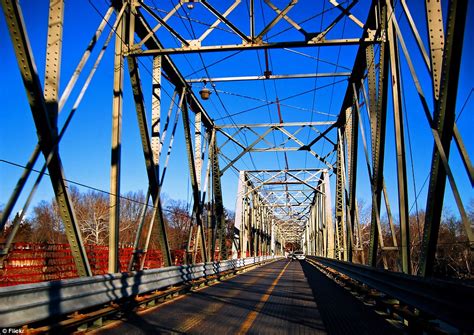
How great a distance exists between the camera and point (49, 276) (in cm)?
1112

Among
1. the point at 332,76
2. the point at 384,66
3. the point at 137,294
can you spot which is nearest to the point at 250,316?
the point at 137,294

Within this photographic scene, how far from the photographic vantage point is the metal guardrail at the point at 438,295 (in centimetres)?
378

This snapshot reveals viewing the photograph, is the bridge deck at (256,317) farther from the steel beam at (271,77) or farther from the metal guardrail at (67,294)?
the steel beam at (271,77)

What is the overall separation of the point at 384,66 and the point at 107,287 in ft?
22.4

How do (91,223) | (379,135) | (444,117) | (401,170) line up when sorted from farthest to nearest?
(91,223), (379,135), (401,170), (444,117)

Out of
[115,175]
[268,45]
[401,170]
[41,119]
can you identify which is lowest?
[401,170]

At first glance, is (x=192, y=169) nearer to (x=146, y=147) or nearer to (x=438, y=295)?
(x=146, y=147)

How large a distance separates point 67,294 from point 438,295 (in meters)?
4.55

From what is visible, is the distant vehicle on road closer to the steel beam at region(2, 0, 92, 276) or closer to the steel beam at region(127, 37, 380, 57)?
the steel beam at region(127, 37, 380, 57)

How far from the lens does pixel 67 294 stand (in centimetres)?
546

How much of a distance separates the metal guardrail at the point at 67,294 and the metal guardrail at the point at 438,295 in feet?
14.5

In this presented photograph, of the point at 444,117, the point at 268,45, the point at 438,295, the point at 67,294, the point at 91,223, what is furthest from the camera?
the point at 91,223

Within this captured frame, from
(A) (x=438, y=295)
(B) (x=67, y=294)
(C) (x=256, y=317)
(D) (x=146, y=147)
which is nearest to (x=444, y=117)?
(A) (x=438, y=295)

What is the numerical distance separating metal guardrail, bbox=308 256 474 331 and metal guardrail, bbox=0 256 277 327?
4.43m
